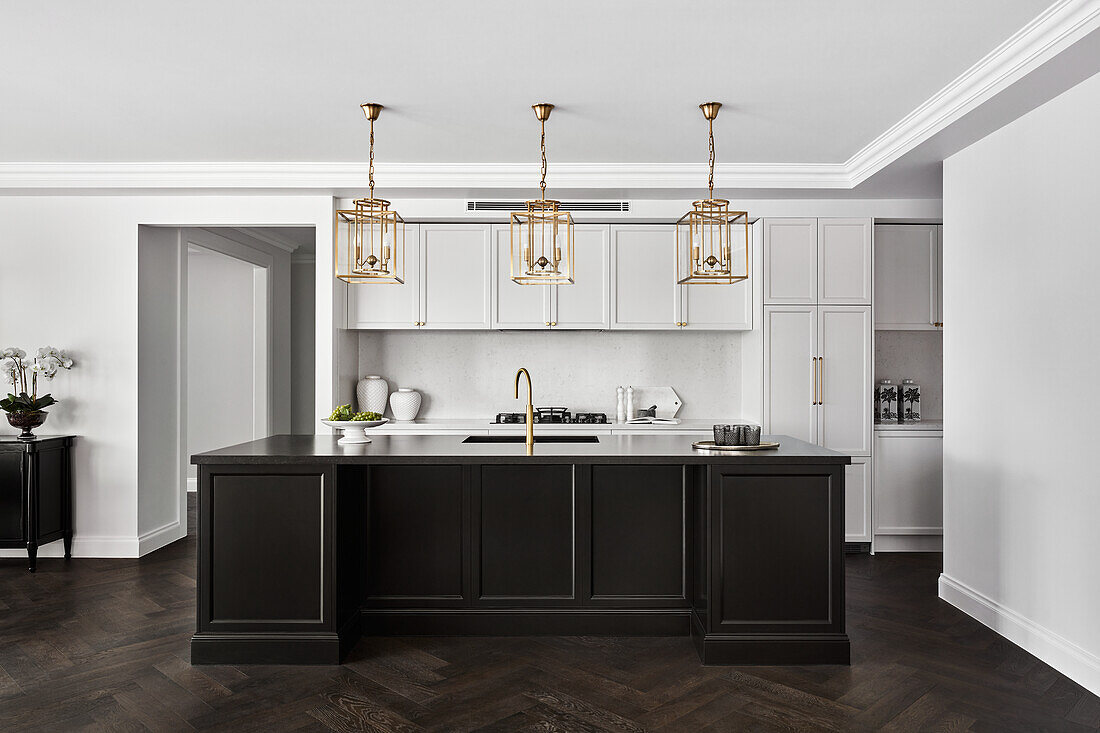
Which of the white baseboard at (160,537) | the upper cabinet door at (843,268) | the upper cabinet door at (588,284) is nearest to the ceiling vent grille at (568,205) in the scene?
the upper cabinet door at (588,284)

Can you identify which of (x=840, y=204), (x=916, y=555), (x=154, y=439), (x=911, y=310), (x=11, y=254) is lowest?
(x=916, y=555)

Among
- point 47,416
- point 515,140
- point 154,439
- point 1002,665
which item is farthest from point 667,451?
point 47,416

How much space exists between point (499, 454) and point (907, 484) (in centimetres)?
350

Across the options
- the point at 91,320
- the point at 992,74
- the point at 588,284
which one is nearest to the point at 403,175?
the point at 588,284

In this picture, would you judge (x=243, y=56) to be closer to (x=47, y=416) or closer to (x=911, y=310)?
(x=47, y=416)

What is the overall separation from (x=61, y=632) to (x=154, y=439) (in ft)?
6.56

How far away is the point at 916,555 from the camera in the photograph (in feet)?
17.6

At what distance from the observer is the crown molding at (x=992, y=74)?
2.77 metres

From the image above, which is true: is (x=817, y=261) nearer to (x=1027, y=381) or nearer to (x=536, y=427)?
(x=1027, y=381)

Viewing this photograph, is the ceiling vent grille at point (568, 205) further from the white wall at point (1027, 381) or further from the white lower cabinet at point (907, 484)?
the white lower cabinet at point (907, 484)

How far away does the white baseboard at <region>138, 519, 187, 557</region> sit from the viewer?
530cm

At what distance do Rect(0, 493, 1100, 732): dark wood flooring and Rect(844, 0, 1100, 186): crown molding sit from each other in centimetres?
262

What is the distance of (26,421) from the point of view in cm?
492

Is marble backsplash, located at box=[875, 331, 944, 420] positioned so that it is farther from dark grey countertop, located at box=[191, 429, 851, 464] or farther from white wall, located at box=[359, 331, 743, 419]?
dark grey countertop, located at box=[191, 429, 851, 464]
